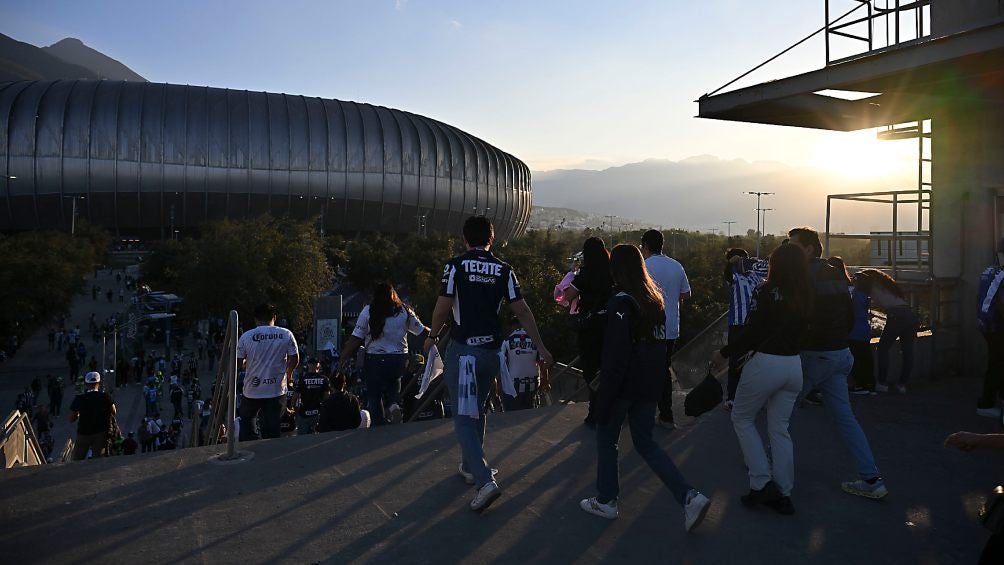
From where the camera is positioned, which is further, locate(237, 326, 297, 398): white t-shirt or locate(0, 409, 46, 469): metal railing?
locate(237, 326, 297, 398): white t-shirt

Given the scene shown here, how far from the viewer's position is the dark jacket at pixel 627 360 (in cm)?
389

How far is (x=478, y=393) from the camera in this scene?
4.45 metres

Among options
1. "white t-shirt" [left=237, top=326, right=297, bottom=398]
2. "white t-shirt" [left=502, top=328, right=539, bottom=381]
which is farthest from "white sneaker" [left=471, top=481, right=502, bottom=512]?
"white t-shirt" [left=502, top=328, right=539, bottom=381]

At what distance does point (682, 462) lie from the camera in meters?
5.40

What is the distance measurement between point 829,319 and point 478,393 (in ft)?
7.69

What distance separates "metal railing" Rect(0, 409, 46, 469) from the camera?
556 cm

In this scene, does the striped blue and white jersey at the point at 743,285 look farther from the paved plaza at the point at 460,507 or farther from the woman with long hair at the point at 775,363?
the woman with long hair at the point at 775,363

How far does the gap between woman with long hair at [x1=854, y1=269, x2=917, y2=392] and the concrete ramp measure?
2.11m

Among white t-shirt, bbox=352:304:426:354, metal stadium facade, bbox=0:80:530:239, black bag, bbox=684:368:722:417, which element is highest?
metal stadium facade, bbox=0:80:530:239

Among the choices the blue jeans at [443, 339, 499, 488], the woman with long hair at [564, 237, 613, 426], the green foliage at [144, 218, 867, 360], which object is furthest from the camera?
the green foliage at [144, 218, 867, 360]

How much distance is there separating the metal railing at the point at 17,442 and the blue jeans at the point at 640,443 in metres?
4.31

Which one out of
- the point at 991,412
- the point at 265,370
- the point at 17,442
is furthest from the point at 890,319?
the point at 17,442

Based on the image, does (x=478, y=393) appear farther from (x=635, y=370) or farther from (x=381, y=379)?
(x=381, y=379)

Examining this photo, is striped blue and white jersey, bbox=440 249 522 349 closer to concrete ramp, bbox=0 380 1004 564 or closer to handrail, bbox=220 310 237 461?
concrete ramp, bbox=0 380 1004 564
